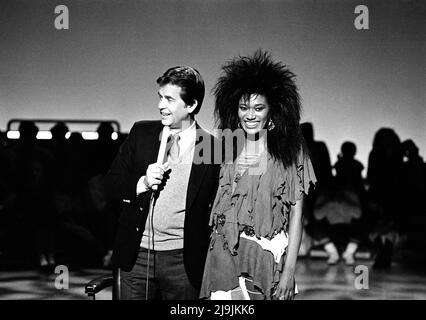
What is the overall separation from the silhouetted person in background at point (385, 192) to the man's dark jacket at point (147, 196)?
5.68 feet

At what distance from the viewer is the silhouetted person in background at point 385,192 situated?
153 inches

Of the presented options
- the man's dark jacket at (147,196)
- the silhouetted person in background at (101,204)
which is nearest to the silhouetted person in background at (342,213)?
the silhouetted person in background at (101,204)

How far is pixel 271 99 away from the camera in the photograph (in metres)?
2.39

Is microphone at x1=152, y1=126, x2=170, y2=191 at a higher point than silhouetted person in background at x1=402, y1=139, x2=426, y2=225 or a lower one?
higher

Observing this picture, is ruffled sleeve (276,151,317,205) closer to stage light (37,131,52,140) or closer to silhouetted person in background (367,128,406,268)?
silhouetted person in background (367,128,406,268)

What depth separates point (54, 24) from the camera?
11.3ft

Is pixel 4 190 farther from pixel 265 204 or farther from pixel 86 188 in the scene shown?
pixel 265 204

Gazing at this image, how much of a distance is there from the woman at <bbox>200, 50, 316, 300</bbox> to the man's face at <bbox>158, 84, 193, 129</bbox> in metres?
0.18

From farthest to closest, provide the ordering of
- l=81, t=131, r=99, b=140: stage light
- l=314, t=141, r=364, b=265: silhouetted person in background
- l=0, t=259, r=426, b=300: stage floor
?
1. l=314, t=141, r=364, b=265: silhouetted person in background
2. l=0, t=259, r=426, b=300: stage floor
3. l=81, t=131, r=99, b=140: stage light

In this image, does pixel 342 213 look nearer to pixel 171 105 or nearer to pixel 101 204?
pixel 101 204

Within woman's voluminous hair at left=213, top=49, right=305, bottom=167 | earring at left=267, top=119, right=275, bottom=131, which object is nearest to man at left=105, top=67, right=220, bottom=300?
woman's voluminous hair at left=213, top=49, right=305, bottom=167

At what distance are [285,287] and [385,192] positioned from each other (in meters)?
2.11

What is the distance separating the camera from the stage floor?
3803 mm
